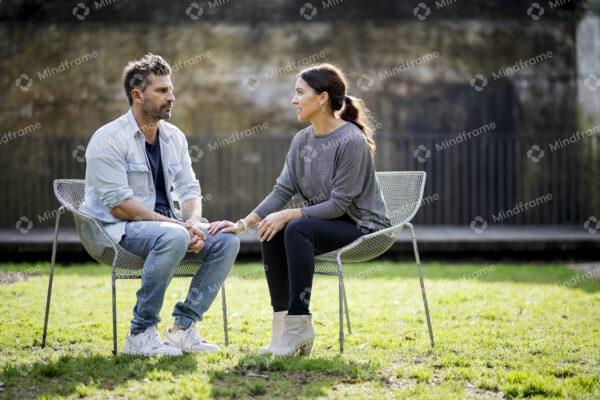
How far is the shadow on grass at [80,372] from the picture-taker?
154 inches

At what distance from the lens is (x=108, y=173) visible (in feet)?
15.4

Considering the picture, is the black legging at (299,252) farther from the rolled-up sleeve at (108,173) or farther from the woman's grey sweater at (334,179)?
the rolled-up sleeve at (108,173)

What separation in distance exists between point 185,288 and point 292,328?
10.6 feet

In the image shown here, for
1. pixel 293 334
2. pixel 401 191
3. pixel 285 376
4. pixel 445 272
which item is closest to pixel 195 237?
pixel 293 334

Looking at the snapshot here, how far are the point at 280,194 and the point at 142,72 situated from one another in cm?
109

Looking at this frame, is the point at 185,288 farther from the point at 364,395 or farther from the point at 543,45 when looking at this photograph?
the point at 543,45

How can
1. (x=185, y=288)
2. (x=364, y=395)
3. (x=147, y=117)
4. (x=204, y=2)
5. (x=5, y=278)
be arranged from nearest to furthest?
(x=364, y=395)
(x=147, y=117)
(x=185, y=288)
(x=5, y=278)
(x=204, y=2)

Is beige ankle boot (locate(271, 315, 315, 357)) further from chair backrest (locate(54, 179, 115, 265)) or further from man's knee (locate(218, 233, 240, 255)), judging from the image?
chair backrest (locate(54, 179, 115, 265))

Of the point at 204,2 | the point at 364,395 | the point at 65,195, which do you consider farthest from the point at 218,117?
the point at 364,395

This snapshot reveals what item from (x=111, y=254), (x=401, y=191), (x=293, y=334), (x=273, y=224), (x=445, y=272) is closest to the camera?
(x=293, y=334)

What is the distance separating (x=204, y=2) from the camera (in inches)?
481

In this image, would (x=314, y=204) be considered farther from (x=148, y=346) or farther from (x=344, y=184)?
(x=148, y=346)

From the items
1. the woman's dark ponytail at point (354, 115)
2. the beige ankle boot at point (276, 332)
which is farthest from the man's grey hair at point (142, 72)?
the beige ankle boot at point (276, 332)

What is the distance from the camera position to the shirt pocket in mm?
4820
